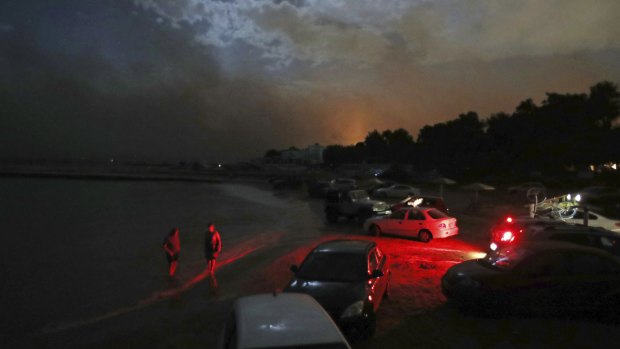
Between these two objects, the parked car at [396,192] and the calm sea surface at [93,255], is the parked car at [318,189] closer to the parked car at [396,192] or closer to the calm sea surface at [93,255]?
the parked car at [396,192]

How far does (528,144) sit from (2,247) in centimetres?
6484

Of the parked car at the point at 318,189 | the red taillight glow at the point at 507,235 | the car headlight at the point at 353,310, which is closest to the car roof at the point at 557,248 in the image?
the car headlight at the point at 353,310

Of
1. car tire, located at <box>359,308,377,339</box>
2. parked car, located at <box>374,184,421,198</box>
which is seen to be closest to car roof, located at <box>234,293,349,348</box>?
car tire, located at <box>359,308,377,339</box>

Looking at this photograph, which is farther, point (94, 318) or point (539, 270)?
point (94, 318)

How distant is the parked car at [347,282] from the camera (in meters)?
7.67

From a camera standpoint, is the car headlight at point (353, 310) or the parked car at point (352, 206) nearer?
the car headlight at point (353, 310)

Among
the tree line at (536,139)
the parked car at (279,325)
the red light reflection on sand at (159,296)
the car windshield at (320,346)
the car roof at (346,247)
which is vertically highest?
the tree line at (536,139)

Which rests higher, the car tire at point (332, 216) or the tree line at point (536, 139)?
the tree line at point (536, 139)

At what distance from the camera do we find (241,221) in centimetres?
3234

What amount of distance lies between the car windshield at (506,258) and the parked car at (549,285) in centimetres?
3

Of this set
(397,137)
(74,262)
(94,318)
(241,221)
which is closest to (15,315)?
(94,318)

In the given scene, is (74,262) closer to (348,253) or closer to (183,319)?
(183,319)

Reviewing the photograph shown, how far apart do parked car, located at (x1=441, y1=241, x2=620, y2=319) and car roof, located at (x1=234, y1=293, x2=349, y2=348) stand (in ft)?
16.7

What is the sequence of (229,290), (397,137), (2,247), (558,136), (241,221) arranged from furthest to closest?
(397,137) < (558,136) < (241,221) < (2,247) < (229,290)
